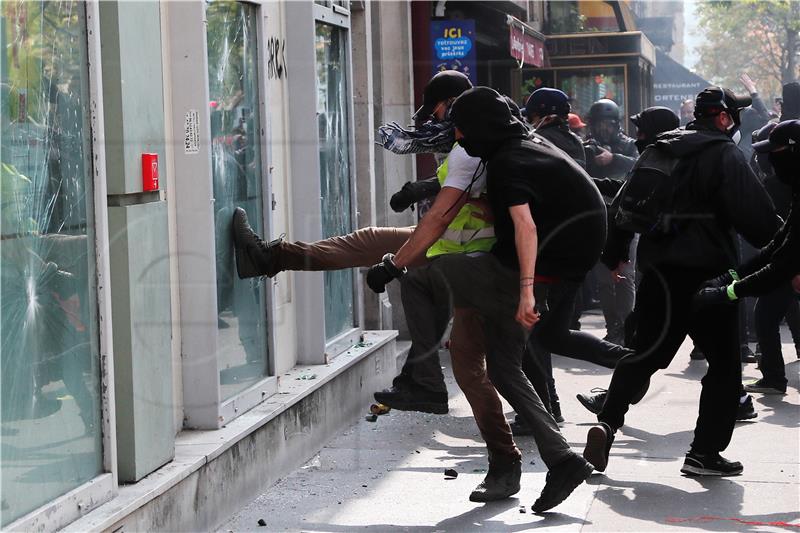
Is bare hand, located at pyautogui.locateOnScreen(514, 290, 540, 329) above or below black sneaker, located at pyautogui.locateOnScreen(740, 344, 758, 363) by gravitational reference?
above

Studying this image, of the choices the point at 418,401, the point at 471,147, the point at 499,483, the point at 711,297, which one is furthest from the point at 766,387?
the point at 471,147

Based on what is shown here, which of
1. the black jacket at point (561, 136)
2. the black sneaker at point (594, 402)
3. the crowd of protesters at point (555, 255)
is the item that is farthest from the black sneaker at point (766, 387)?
the black jacket at point (561, 136)

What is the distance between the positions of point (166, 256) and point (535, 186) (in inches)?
61.9

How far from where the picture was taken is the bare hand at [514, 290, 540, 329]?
18.2 ft

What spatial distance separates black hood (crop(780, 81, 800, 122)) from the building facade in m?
5.41

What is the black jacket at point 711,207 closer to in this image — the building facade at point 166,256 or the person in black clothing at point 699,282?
the person in black clothing at point 699,282

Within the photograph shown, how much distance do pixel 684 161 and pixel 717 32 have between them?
3445 inches

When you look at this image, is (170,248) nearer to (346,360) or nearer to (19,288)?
(19,288)

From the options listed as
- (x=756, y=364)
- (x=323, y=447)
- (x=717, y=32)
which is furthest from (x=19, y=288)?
(x=717, y=32)

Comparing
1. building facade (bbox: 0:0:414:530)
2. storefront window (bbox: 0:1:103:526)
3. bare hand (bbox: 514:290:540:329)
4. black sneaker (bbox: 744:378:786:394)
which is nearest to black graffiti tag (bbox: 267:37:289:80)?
building facade (bbox: 0:0:414:530)

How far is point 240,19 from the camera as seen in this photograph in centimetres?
663

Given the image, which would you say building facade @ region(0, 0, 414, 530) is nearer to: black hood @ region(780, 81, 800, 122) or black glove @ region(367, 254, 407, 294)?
black glove @ region(367, 254, 407, 294)

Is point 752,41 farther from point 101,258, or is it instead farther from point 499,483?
point 101,258

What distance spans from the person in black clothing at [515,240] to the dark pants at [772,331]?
338 cm
